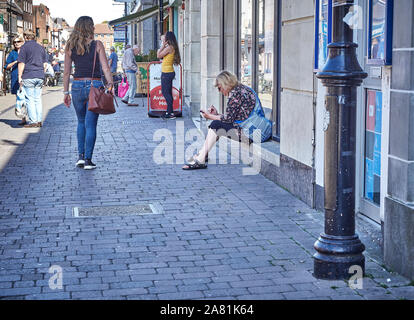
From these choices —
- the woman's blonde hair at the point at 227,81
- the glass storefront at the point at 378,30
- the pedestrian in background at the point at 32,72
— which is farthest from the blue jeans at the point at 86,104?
the glass storefront at the point at 378,30

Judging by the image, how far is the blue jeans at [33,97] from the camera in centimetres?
1409

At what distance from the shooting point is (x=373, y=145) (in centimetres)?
613

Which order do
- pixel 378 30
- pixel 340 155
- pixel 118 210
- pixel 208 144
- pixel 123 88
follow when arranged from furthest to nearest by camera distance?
pixel 123 88
pixel 208 144
pixel 118 210
pixel 378 30
pixel 340 155

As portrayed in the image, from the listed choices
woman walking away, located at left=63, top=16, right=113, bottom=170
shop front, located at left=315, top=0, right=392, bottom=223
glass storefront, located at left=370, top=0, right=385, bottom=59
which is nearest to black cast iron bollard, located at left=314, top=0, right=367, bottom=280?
shop front, located at left=315, top=0, right=392, bottom=223

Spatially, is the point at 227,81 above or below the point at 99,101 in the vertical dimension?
above

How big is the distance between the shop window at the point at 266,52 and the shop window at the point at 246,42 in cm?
51

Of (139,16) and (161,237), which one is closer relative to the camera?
(161,237)

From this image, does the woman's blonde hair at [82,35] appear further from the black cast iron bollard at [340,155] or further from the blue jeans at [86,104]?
the black cast iron bollard at [340,155]

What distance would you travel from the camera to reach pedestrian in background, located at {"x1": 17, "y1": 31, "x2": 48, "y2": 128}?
1375cm

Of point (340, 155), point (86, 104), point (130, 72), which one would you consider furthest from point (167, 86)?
point (340, 155)

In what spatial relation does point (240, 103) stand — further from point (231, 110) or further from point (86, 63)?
point (86, 63)

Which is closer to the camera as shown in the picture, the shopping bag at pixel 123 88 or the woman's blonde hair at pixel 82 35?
the woman's blonde hair at pixel 82 35

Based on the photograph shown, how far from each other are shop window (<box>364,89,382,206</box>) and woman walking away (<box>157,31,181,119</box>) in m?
9.73

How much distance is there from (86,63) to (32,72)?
15.8ft
